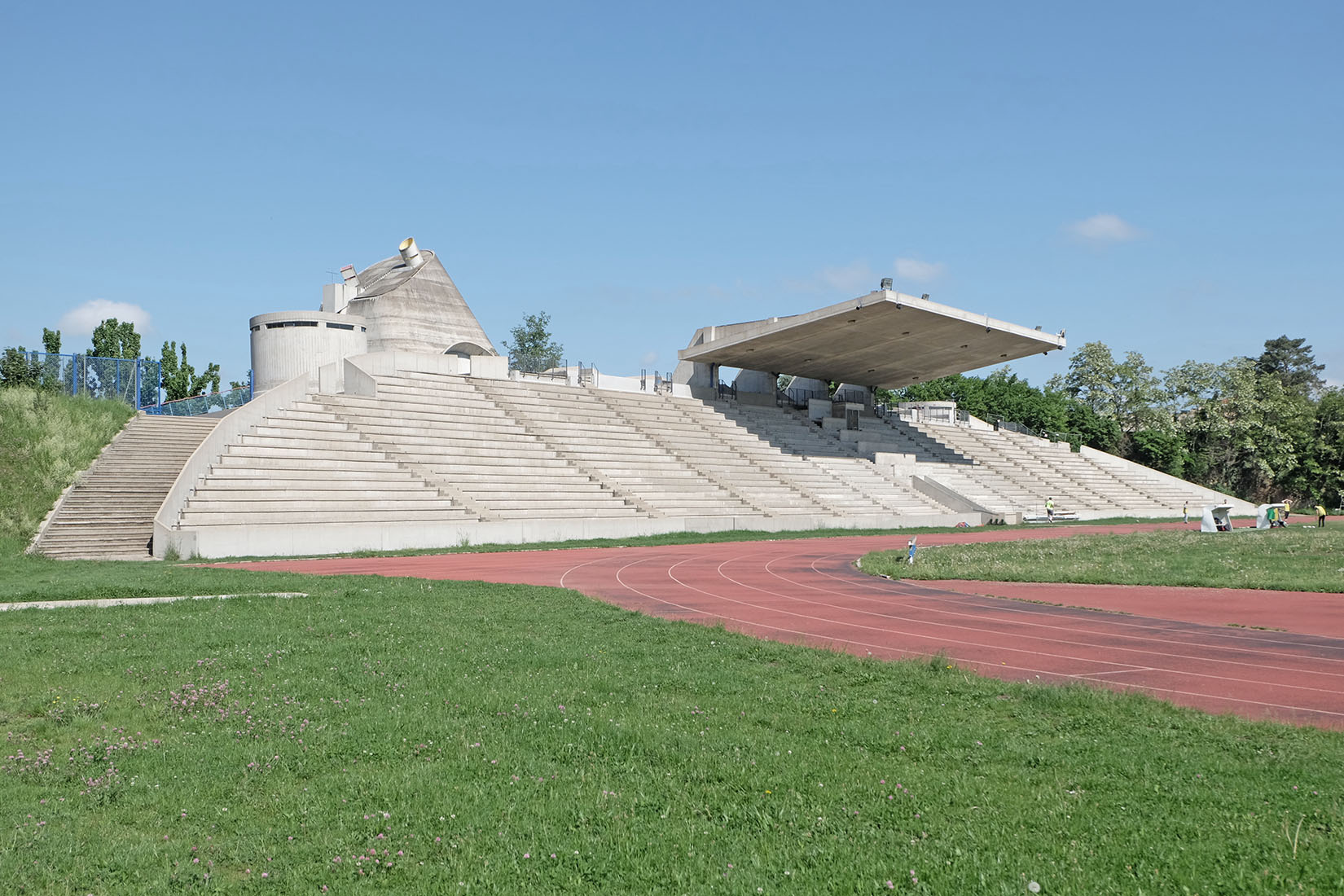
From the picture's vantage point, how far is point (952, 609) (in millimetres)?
14359

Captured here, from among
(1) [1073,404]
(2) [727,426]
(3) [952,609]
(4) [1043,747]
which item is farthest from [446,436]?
(1) [1073,404]

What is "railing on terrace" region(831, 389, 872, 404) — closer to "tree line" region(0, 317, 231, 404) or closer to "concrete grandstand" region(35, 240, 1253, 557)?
"concrete grandstand" region(35, 240, 1253, 557)

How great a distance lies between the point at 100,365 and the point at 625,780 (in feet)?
121

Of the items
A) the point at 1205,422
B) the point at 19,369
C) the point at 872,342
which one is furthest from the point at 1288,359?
the point at 19,369

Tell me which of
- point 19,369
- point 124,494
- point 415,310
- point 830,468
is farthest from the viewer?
point 415,310

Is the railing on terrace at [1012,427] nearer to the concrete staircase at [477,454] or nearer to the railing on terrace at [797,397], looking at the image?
the railing on terrace at [797,397]

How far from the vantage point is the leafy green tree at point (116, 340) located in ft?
160

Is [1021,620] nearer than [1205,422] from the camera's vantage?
Yes

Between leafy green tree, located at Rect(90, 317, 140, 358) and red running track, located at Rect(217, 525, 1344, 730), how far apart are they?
109 feet

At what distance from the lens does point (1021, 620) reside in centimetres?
1314

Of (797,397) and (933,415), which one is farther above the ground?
(797,397)

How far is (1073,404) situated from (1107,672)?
7825cm

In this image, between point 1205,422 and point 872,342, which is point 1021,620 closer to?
point 872,342

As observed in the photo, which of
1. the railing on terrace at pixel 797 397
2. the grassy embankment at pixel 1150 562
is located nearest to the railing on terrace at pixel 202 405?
the grassy embankment at pixel 1150 562
